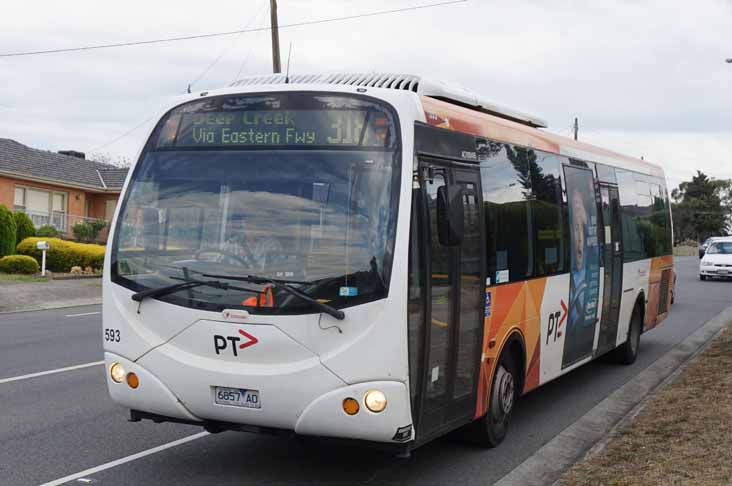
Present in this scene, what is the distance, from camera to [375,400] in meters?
6.20

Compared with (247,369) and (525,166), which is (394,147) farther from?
(525,166)

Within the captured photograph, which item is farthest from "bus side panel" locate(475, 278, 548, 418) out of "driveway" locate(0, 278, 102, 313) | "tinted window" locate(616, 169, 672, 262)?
"driveway" locate(0, 278, 102, 313)

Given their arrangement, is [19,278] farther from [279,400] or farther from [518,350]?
[279,400]

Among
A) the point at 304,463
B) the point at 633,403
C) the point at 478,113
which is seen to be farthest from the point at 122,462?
the point at 633,403

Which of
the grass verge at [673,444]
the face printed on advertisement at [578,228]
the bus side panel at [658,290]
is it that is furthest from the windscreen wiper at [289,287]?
the bus side panel at [658,290]

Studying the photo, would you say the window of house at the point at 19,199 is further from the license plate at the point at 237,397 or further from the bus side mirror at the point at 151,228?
the license plate at the point at 237,397

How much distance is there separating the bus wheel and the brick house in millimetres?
36227

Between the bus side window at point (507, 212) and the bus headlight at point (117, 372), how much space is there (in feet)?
10.0

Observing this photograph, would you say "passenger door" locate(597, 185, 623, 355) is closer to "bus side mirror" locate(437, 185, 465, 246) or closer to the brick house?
"bus side mirror" locate(437, 185, 465, 246)

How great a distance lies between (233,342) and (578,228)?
5.51m

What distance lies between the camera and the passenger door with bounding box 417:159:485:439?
6.71 m

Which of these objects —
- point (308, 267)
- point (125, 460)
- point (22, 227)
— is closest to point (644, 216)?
point (308, 267)

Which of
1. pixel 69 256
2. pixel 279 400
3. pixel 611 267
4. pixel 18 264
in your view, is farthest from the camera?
pixel 69 256

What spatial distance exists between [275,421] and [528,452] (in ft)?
9.52
